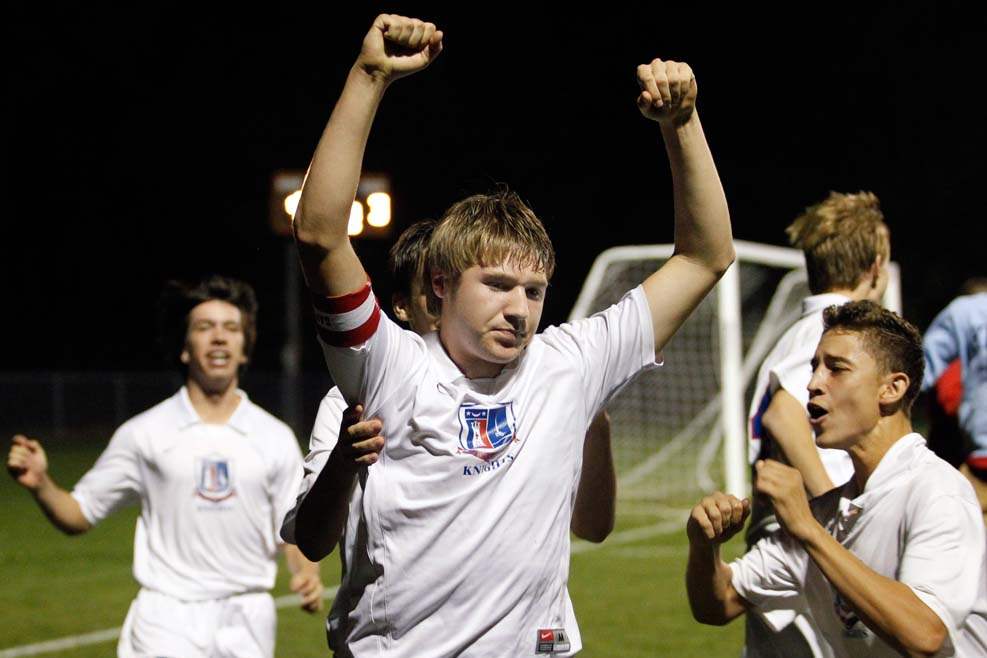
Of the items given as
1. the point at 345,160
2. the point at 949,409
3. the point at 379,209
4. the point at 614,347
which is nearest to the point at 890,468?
the point at 614,347

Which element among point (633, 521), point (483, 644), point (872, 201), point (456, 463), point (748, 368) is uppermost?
point (872, 201)

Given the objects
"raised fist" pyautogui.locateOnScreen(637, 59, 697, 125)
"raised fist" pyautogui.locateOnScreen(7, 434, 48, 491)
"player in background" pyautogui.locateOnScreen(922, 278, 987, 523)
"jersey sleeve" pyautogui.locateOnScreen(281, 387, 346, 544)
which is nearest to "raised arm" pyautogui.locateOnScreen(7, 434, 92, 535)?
"raised fist" pyautogui.locateOnScreen(7, 434, 48, 491)

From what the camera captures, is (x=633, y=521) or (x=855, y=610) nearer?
(x=855, y=610)

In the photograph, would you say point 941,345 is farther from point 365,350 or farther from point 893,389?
point 365,350

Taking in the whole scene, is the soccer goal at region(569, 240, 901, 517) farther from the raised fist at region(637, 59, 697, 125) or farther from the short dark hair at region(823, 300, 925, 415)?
the raised fist at region(637, 59, 697, 125)

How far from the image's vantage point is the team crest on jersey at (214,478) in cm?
557

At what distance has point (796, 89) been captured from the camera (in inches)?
1604

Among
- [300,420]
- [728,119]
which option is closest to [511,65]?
[728,119]

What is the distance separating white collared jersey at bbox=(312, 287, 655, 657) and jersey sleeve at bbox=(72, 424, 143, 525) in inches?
108

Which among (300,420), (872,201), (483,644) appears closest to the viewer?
(483,644)

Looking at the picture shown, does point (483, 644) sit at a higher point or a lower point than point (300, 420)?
higher

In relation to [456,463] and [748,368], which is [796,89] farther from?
[456,463]

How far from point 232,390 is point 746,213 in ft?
129

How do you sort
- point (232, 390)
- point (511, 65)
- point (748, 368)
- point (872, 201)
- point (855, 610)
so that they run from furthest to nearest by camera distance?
point (511, 65) → point (748, 368) → point (232, 390) → point (872, 201) → point (855, 610)
